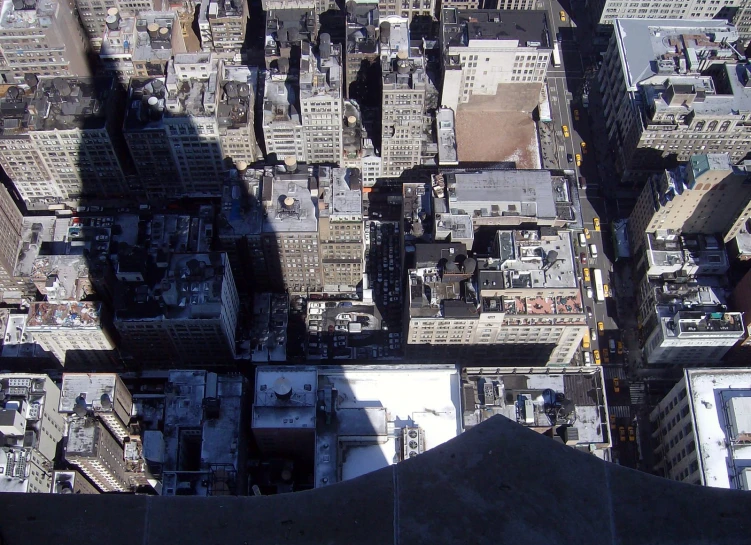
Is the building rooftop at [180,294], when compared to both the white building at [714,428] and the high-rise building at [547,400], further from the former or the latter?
the white building at [714,428]

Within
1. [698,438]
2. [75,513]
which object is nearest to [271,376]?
[698,438]

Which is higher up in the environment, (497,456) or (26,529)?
(497,456)

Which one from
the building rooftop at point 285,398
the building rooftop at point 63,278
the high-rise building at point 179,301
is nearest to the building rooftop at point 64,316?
the building rooftop at point 63,278

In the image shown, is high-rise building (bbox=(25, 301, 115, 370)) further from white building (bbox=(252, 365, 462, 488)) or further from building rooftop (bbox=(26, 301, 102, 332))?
white building (bbox=(252, 365, 462, 488))

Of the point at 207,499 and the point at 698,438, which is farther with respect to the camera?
the point at 698,438

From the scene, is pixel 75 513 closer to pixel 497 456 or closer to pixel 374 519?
pixel 374 519

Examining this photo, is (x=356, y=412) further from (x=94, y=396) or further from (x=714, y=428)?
(x=714, y=428)

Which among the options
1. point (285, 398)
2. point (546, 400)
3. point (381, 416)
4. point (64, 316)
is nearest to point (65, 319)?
point (64, 316)

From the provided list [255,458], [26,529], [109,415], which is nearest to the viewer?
[26,529]
